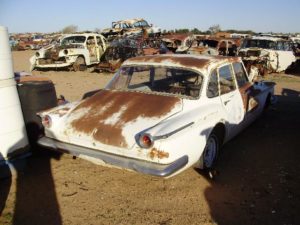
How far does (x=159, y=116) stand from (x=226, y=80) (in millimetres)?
1582

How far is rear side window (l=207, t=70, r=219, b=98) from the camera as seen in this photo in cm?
470

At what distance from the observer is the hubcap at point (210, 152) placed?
14.5 feet

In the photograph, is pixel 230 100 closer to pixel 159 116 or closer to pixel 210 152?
pixel 210 152

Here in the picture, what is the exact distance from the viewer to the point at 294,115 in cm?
761

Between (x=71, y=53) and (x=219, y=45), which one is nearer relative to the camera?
(x=71, y=53)

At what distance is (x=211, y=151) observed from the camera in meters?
4.59

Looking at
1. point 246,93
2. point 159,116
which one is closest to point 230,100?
point 246,93

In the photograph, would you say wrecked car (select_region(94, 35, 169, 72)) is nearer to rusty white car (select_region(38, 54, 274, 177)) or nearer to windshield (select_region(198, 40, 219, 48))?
windshield (select_region(198, 40, 219, 48))

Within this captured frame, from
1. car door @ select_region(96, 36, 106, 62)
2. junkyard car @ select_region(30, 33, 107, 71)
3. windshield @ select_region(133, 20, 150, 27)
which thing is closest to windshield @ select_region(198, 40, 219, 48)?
car door @ select_region(96, 36, 106, 62)

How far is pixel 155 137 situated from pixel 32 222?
154 cm

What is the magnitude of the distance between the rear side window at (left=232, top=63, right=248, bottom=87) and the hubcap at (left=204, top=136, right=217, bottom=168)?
4.57 ft

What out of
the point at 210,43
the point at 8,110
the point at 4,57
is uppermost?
the point at 4,57

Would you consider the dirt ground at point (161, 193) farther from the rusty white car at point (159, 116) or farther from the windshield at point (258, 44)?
the windshield at point (258, 44)

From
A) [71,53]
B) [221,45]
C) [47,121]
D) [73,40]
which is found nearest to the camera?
[47,121]
